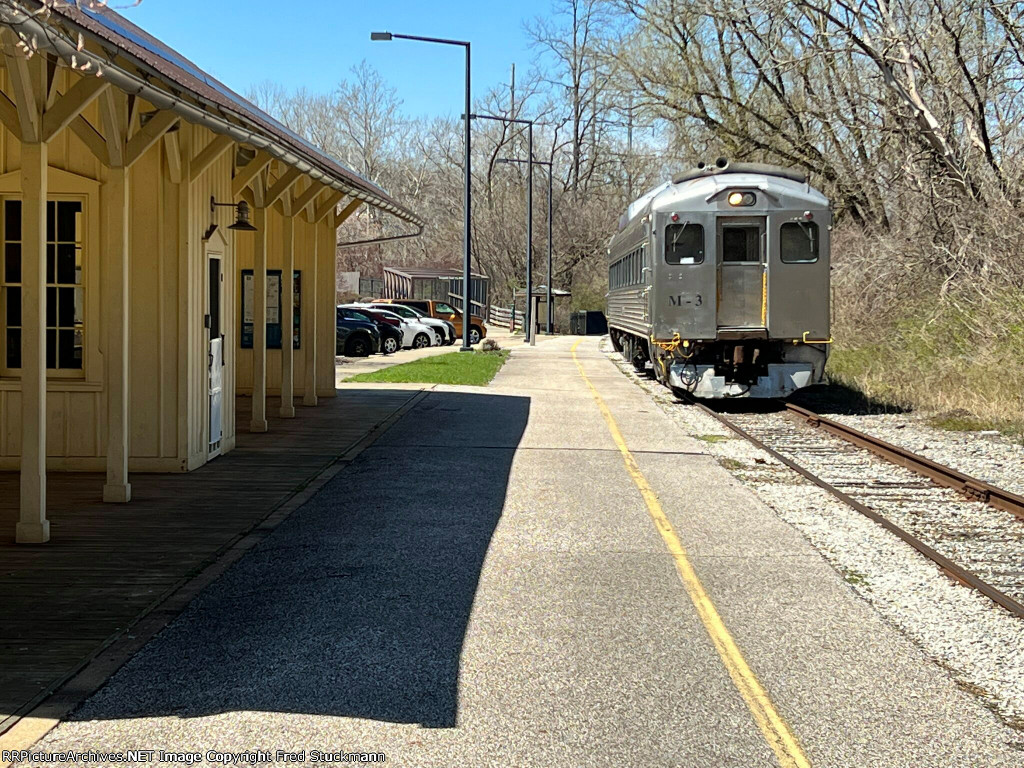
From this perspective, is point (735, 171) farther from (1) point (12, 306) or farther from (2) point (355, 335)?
(2) point (355, 335)

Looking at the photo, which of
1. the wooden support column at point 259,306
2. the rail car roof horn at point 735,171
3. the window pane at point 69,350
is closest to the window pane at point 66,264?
the window pane at point 69,350

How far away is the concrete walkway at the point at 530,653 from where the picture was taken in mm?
4848

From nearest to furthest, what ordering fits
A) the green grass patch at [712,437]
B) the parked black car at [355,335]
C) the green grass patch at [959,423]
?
the green grass patch at [712,437]
the green grass patch at [959,423]
the parked black car at [355,335]

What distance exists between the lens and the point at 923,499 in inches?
432

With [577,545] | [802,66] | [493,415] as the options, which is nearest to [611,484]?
[577,545]

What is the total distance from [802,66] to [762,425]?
53.0ft

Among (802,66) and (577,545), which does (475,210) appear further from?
(577,545)

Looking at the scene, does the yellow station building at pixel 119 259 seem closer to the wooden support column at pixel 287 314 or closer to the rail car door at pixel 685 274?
the wooden support column at pixel 287 314

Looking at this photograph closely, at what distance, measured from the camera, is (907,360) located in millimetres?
23141

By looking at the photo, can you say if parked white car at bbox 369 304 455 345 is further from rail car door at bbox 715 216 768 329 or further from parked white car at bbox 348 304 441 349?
rail car door at bbox 715 216 768 329

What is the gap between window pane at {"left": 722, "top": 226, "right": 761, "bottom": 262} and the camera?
1892cm

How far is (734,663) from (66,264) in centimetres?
760

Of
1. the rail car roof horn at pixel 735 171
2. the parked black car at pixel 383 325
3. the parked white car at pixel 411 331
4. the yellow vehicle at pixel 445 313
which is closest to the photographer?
the rail car roof horn at pixel 735 171

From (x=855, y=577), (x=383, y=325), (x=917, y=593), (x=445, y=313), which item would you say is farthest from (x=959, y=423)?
(x=445, y=313)
